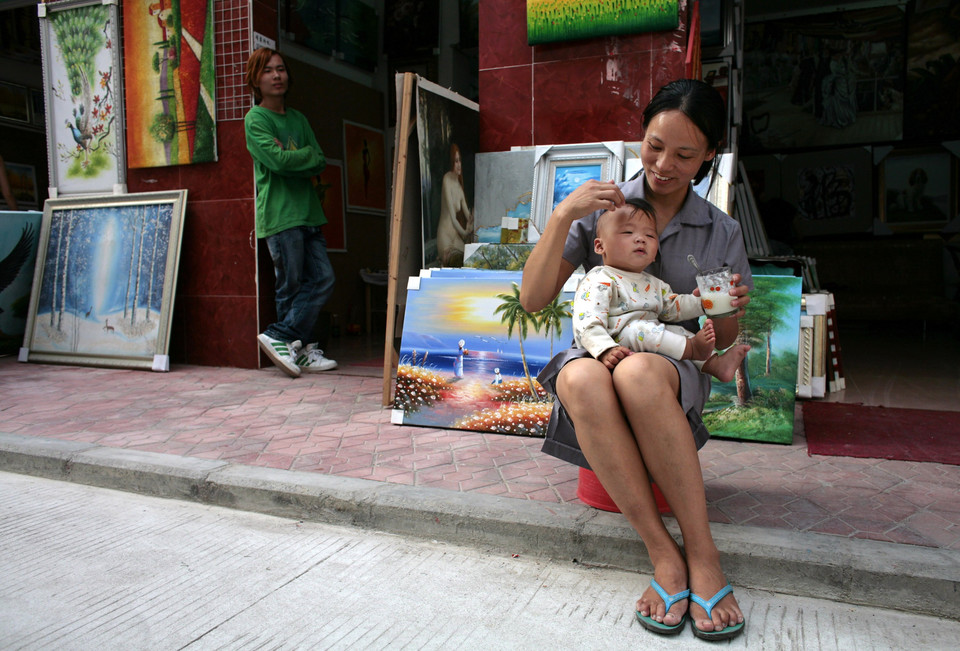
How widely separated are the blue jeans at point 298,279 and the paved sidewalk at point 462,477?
1.02 m

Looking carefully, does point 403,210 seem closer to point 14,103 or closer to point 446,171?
point 446,171

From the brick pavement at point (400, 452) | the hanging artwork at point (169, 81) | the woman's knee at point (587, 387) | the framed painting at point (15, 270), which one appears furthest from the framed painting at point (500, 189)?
the framed painting at point (15, 270)

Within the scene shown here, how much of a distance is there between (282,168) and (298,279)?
2.91ft

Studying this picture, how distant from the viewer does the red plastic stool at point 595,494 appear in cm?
262

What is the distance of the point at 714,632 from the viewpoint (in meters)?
1.95

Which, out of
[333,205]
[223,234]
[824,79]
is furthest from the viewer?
[824,79]

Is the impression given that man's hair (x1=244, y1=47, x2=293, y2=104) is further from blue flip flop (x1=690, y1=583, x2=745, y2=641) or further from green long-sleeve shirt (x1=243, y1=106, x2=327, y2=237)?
blue flip flop (x1=690, y1=583, x2=745, y2=641)

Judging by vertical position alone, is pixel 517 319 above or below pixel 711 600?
above

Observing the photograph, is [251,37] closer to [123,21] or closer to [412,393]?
[123,21]

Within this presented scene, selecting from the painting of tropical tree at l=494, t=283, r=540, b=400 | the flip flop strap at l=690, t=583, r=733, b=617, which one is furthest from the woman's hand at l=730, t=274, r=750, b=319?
the painting of tropical tree at l=494, t=283, r=540, b=400

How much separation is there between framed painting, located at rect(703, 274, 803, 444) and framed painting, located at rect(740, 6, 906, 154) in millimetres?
9048

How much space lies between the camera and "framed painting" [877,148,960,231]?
11.0 metres

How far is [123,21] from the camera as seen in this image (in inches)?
251

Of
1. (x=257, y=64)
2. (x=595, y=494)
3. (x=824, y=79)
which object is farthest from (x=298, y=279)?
(x=824, y=79)
